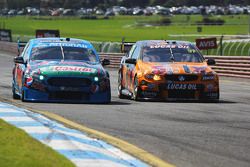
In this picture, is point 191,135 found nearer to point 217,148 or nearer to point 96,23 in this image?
point 217,148

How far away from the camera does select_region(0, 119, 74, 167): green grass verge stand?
7.38 m

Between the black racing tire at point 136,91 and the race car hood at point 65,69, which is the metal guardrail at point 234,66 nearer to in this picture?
the black racing tire at point 136,91

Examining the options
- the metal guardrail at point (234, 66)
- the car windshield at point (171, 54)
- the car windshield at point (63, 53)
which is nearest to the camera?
the car windshield at point (63, 53)

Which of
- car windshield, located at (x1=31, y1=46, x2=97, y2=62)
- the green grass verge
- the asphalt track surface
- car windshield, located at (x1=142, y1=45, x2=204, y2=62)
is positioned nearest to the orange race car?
car windshield, located at (x1=142, y1=45, x2=204, y2=62)

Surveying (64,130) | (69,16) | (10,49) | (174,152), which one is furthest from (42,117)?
(69,16)

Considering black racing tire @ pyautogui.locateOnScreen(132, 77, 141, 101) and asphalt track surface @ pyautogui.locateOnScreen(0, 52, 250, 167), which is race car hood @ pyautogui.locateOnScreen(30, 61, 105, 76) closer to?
asphalt track surface @ pyautogui.locateOnScreen(0, 52, 250, 167)

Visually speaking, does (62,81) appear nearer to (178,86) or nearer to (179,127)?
(178,86)

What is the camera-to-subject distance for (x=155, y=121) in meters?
12.2

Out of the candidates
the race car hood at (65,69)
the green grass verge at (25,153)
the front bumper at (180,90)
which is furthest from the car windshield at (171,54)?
the green grass verge at (25,153)

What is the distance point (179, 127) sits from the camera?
1140 cm

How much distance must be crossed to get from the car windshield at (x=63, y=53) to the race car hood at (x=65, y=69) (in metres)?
0.52

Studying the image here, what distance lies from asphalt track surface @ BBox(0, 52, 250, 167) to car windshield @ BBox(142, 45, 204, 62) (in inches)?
69.5

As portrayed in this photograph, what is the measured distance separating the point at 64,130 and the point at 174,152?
1.62 m

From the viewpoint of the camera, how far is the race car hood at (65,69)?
15891mm
